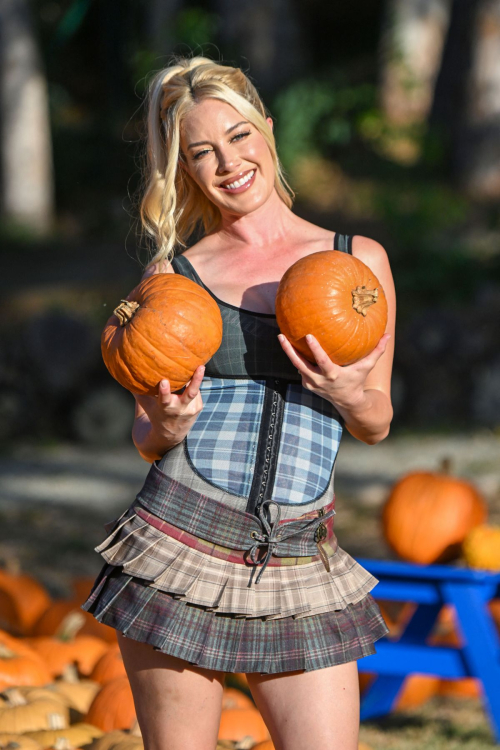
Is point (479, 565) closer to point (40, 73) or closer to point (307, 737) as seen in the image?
point (307, 737)

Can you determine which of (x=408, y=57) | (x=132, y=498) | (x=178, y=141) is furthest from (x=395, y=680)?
(x=408, y=57)

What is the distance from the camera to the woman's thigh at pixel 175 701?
195 cm

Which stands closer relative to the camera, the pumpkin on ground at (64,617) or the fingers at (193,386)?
the fingers at (193,386)

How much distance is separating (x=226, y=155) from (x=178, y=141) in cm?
15

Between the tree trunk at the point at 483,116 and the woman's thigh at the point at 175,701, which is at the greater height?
the tree trunk at the point at 483,116

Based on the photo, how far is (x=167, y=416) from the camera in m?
1.99

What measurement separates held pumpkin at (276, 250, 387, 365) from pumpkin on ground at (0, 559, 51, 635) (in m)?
2.86

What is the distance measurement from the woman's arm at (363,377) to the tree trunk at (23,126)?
36.3 ft

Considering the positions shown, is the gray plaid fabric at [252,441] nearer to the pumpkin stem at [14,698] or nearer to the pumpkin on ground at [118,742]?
the pumpkin on ground at [118,742]

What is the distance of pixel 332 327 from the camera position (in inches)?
79.0

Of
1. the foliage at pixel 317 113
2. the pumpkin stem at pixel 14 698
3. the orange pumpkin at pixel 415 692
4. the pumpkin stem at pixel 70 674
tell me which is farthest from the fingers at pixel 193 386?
the foliage at pixel 317 113

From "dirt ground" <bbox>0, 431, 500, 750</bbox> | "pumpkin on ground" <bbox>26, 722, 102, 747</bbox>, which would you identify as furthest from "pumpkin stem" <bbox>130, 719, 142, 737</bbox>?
"dirt ground" <bbox>0, 431, 500, 750</bbox>

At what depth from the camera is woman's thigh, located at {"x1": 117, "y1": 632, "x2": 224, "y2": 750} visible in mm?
1953

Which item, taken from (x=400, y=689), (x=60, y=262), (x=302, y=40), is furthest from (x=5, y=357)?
(x=302, y=40)
